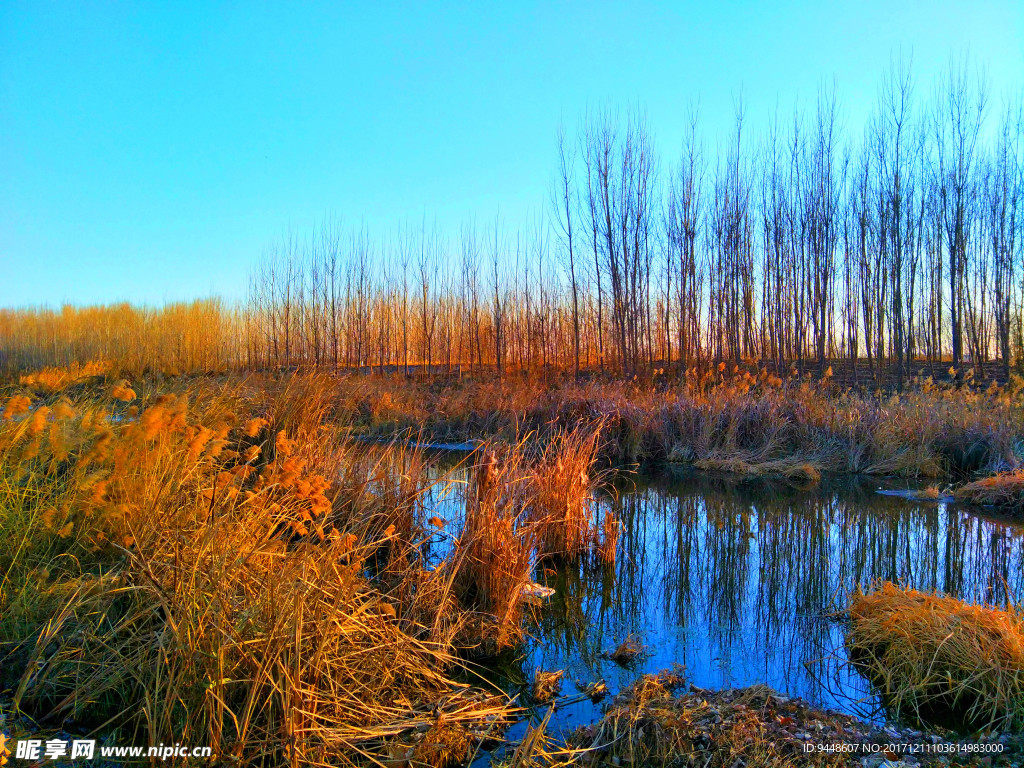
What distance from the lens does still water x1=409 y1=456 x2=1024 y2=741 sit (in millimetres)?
2736

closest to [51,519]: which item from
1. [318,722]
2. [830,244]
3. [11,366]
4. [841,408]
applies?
[318,722]

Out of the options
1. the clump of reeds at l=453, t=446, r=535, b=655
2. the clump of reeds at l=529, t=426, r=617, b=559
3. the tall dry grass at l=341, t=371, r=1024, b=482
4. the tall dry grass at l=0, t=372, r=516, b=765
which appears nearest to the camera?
the tall dry grass at l=0, t=372, r=516, b=765

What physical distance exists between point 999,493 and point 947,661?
4.67 m

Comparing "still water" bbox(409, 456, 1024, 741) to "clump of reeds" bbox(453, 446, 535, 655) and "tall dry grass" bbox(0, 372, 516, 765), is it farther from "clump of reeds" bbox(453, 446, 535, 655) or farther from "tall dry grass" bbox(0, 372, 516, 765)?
"tall dry grass" bbox(0, 372, 516, 765)

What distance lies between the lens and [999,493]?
5.87 meters

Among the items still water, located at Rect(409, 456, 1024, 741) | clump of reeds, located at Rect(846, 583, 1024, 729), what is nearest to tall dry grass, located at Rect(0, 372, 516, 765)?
still water, located at Rect(409, 456, 1024, 741)

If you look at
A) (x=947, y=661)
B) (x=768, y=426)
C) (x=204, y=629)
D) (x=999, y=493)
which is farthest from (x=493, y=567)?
(x=768, y=426)

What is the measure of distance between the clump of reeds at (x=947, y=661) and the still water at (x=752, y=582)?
0.45 feet

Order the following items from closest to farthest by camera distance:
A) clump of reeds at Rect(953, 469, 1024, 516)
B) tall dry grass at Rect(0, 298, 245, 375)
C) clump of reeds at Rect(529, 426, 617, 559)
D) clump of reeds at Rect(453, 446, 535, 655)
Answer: clump of reeds at Rect(453, 446, 535, 655), clump of reeds at Rect(529, 426, 617, 559), clump of reeds at Rect(953, 469, 1024, 516), tall dry grass at Rect(0, 298, 245, 375)

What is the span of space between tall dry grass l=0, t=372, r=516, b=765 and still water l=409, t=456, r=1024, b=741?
639 mm

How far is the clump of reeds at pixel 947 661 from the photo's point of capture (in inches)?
89.0

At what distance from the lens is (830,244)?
1590 cm

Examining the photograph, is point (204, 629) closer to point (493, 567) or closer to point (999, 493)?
point (493, 567)

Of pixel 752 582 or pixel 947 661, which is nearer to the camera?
pixel 947 661
